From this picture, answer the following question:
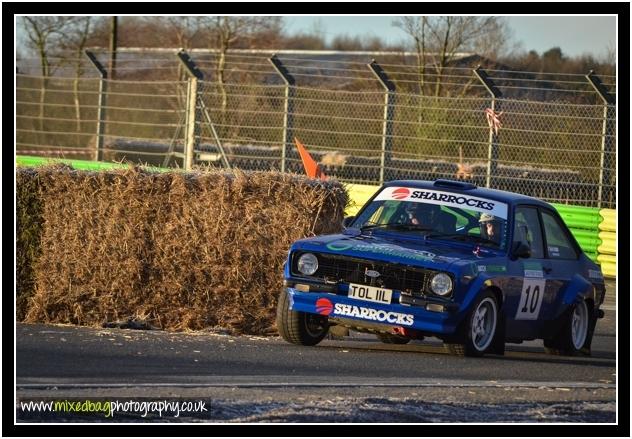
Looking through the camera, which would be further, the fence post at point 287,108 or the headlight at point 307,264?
the fence post at point 287,108

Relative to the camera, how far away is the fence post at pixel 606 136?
19.5 m

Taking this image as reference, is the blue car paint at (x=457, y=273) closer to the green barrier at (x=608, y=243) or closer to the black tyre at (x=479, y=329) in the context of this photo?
the black tyre at (x=479, y=329)

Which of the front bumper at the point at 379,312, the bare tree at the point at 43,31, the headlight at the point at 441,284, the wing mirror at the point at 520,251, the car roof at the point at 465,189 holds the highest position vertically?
the bare tree at the point at 43,31

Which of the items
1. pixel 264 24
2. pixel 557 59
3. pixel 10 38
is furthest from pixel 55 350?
pixel 557 59

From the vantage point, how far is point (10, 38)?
10.8m

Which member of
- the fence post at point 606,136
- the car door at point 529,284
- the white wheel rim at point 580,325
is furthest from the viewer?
the fence post at point 606,136

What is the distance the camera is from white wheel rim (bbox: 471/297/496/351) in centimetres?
977

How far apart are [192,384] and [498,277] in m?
3.11

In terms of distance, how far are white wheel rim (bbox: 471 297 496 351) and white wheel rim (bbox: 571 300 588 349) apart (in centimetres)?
129

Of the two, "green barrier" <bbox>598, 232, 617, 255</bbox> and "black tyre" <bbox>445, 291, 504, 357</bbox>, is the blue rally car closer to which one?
"black tyre" <bbox>445, 291, 504, 357</bbox>

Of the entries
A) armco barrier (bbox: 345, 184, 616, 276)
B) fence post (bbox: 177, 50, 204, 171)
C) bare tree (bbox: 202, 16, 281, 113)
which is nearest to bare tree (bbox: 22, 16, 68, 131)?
bare tree (bbox: 202, 16, 281, 113)

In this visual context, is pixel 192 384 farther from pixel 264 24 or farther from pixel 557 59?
pixel 557 59

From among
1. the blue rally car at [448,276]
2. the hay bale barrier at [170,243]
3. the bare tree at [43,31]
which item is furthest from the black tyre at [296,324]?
the bare tree at [43,31]

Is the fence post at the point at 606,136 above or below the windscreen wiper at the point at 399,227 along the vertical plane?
above
